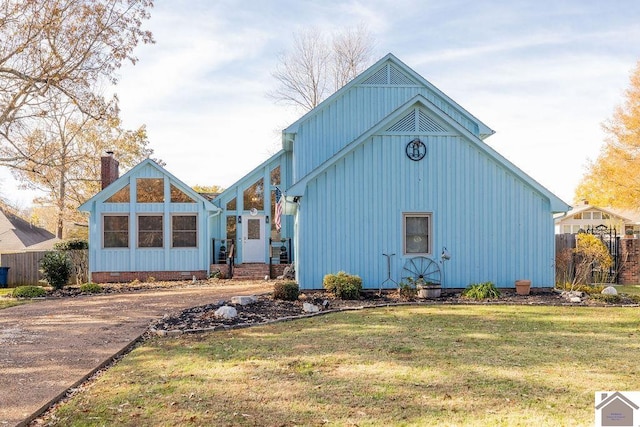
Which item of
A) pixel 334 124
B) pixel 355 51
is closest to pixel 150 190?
pixel 334 124

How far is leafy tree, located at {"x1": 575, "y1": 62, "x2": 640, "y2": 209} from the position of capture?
Result: 29188mm

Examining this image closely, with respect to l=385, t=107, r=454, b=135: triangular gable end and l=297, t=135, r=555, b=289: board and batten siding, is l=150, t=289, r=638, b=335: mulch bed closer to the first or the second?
l=297, t=135, r=555, b=289: board and batten siding

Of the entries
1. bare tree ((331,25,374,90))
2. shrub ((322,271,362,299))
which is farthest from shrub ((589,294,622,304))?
bare tree ((331,25,374,90))

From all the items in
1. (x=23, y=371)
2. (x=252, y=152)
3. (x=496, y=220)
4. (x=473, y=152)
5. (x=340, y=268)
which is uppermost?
(x=252, y=152)

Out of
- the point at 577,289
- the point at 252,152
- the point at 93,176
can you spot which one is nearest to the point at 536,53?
the point at 577,289

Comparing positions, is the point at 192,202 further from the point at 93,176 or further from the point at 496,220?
the point at 93,176

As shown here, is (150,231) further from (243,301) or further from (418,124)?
(418,124)

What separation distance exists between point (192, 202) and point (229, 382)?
16132 mm

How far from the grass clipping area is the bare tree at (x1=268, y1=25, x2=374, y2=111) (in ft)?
81.6

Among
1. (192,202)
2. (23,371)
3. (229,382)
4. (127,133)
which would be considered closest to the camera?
(229,382)

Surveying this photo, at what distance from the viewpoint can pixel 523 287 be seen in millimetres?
14375

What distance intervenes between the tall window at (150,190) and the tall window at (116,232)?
0.99m

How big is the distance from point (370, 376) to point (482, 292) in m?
8.28

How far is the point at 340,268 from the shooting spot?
48.2ft
